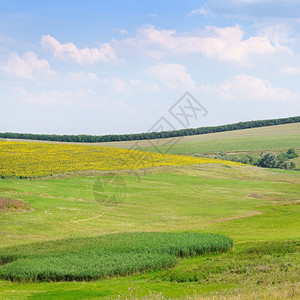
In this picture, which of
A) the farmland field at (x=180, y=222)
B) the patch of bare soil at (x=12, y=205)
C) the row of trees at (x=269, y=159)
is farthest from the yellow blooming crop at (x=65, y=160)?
the row of trees at (x=269, y=159)

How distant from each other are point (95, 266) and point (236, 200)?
41.4 m

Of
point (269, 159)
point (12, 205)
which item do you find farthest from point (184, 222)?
point (269, 159)

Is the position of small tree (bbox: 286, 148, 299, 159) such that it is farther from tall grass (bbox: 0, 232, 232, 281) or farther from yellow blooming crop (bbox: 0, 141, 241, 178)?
tall grass (bbox: 0, 232, 232, 281)

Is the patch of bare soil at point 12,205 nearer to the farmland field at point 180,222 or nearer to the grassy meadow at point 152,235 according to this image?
the grassy meadow at point 152,235

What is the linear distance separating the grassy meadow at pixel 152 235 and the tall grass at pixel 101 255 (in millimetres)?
62

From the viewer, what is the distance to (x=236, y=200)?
6444 cm

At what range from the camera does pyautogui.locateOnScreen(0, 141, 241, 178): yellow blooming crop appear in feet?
237

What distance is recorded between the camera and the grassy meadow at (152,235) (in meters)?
22.2

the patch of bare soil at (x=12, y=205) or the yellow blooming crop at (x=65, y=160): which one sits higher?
the yellow blooming crop at (x=65, y=160)

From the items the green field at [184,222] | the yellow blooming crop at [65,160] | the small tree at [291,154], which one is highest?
the yellow blooming crop at [65,160]

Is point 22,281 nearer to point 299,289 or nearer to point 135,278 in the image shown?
point 135,278

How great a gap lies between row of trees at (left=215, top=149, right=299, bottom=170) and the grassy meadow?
22.6 meters

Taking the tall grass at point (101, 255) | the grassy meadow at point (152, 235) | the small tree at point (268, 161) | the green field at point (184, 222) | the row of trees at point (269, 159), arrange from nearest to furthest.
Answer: the green field at point (184, 222) → the grassy meadow at point (152, 235) → the tall grass at point (101, 255) → the row of trees at point (269, 159) → the small tree at point (268, 161)

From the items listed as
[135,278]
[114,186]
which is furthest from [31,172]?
[135,278]
